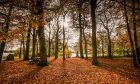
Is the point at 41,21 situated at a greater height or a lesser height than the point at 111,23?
lesser

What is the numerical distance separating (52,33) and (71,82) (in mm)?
34050

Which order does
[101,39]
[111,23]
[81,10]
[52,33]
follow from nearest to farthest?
[81,10] → [111,23] → [52,33] → [101,39]

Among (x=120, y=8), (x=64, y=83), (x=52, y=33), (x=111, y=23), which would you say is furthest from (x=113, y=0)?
(x=52, y=33)

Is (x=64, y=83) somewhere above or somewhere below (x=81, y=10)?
below

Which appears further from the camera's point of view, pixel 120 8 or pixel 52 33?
pixel 52 33

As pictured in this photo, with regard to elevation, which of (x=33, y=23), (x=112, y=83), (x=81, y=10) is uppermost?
(x=81, y=10)

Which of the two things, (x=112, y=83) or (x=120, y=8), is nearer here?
(x=112, y=83)

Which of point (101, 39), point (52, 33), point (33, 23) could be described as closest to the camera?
point (33, 23)

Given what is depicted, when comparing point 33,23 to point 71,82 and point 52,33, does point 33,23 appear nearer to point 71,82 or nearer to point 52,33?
point 71,82

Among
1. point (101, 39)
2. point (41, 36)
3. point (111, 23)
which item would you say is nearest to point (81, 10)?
point (41, 36)

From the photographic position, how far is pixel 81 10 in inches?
749

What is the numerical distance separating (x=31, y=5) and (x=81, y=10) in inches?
414

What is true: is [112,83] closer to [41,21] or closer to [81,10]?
[41,21]

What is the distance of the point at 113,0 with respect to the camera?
56.9ft
